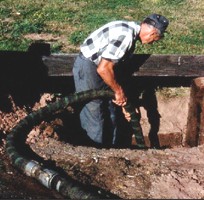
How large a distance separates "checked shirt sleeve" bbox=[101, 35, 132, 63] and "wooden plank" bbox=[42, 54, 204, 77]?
1076 mm

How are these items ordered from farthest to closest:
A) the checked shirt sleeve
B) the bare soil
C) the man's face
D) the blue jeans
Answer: the blue jeans → the man's face → the checked shirt sleeve → the bare soil

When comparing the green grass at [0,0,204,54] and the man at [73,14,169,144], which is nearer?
the man at [73,14,169,144]

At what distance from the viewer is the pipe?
362 centimetres

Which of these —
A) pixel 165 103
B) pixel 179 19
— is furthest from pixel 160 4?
pixel 165 103

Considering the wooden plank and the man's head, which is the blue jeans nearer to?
the wooden plank

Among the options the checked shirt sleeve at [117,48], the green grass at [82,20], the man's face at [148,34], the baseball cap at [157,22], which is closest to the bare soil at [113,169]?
the checked shirt sleeve at [117,48]

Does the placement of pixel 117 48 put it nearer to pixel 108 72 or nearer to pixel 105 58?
pixel 105 58

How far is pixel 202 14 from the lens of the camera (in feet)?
32.0

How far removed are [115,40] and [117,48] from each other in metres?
0.11

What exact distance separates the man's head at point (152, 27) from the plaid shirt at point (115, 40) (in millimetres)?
85

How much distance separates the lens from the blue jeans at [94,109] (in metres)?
5.23

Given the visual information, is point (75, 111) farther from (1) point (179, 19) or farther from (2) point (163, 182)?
(1) point (179, 19)

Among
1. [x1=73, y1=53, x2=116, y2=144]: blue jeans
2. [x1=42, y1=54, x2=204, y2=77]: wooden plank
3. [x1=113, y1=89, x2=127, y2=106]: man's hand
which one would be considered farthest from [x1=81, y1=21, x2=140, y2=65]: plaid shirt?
[x1=42, y1=54, x2=204, y2=77]: wooden plank

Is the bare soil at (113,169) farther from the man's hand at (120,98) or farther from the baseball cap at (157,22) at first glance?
the baseball cap at (157,22)
